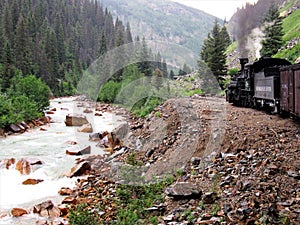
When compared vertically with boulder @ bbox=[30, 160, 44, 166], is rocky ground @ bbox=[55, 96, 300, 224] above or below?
above

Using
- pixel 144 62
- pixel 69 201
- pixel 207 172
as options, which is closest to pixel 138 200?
pixel 207 172

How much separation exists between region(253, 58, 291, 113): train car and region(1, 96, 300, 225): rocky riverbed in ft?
3.08

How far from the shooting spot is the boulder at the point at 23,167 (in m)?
15.2

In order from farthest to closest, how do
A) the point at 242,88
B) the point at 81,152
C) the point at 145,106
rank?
the point at 145,106
the point at 242,88
the point at 81,152

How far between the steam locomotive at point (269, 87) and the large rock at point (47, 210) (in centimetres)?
823

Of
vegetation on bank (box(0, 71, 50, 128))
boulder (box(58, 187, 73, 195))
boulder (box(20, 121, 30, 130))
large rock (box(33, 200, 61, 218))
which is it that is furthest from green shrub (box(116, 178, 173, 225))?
boulder (box(20, 121, 30, 130))

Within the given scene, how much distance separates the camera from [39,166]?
16.0m

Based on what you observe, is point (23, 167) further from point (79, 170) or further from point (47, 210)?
point (47, 210)

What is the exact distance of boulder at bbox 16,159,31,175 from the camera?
599 inches

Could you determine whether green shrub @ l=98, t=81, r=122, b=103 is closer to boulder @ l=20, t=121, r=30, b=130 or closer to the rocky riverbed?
boulder @ l=20, t=121, r=30, b=130

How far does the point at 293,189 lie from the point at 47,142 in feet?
57.4

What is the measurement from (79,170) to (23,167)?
9.87 ft

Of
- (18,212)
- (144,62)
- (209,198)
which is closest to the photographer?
(209,198)

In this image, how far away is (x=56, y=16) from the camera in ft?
363
